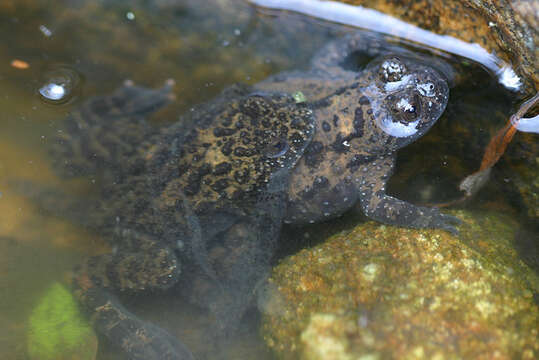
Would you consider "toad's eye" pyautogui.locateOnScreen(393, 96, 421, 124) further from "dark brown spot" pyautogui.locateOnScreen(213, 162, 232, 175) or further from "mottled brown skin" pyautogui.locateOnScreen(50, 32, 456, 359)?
"dark brown spot" pyautogui.locateOnScreen(213, 162, 232, 175)

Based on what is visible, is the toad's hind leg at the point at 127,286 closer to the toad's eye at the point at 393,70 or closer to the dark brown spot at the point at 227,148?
the dark brown spot at the point at 227,148

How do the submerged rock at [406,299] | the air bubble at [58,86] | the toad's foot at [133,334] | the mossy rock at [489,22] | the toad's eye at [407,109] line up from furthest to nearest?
the air bubble at [58,86], the toad's foot at [133,334], the toad's eye at [407,109], the mossy rock at [489,22], the submerged rock at [406,299]

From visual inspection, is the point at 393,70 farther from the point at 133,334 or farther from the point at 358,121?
the point at 133,334

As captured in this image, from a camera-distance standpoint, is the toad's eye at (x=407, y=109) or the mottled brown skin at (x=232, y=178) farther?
the mottled brown skin at (x=232, y=178)

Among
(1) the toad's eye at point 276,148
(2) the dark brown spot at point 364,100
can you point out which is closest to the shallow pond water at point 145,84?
(2) the dark brown spot at point 364,100

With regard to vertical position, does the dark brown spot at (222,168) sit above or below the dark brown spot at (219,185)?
above

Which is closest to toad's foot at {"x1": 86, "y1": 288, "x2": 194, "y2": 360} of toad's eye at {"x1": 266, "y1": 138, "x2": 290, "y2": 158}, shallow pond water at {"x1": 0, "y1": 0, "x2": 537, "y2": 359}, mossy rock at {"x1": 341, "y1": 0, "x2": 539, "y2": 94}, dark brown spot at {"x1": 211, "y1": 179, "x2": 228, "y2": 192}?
shallow pond water at {"x1": 0, "y1": 0, "x2": 537, "y2": 359}
